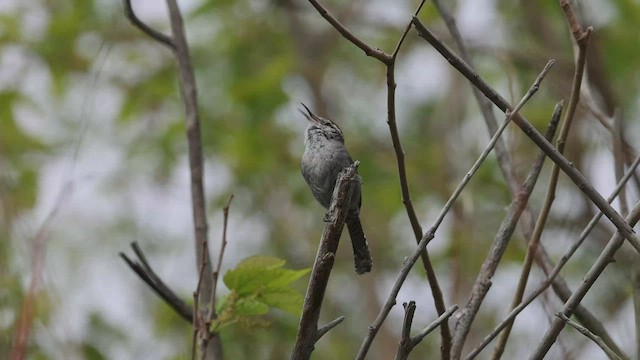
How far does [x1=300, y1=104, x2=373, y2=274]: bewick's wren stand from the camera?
362cm

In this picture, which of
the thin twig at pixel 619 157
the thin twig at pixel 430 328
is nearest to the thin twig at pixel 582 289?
the thin twig at pixel 430 328

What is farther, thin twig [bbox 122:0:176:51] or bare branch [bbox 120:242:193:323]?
thin twig [bbox 122:0:176:51]

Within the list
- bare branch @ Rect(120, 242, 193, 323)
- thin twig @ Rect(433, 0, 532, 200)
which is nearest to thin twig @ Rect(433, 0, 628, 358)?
thin twig @ Rect(433, 0, 532, 200)

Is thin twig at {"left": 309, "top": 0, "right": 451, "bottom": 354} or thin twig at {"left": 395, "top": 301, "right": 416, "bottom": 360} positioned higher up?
thin twig at {"left": 309, "top": 0, "right": 451, "bottom": 354}

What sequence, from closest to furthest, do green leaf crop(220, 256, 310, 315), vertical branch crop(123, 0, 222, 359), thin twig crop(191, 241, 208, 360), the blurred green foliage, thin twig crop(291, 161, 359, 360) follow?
thin twig crop(291, 161, 359, 360) < thin twig crop(191, 241, 208, 360) < green leaf crop(220, 256, 310, 315) < vertical branch crop(123, 0, 222, 359) < the blurred green foliage

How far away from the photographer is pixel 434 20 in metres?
6.98

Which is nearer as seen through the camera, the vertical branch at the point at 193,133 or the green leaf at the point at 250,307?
the green leaf at the point at 250,307

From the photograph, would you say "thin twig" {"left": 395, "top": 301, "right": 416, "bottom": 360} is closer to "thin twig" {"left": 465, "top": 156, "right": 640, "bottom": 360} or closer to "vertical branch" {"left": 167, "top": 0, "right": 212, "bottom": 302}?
"thin twig" {"left": 465, "top": 156, "right": 640, "bottom": 360}

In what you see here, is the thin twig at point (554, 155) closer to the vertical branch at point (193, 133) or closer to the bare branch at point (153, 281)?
the bare branch at point (153, 281)

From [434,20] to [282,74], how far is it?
4.81 feet

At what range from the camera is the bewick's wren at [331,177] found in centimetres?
362

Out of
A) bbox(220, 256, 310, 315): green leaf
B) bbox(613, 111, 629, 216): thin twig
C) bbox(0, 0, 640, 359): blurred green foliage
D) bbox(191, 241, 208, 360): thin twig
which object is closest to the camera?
bbox(191, 241, 208, 360): thin twig

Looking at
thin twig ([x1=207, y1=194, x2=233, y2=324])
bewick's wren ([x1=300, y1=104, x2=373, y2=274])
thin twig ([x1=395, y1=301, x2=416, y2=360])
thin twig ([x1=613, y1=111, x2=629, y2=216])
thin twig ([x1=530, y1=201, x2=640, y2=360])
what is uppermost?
bewick's wren ([x1=300, y1=104, x2=373, y2=274])

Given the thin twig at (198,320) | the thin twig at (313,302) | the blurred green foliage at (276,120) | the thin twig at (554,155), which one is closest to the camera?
the thin twig at (554,155)
